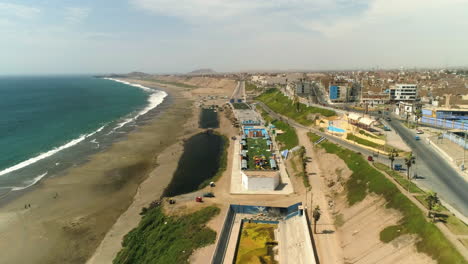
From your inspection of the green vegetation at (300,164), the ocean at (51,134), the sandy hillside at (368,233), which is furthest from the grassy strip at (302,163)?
the ocean at (51,134)

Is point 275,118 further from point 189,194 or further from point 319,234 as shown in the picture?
point 319,234

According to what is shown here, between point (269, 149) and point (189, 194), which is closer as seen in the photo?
point (189, 194)

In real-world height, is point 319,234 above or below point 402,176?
below

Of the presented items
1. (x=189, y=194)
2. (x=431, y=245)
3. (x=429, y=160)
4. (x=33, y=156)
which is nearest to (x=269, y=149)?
(x=189, y=194)

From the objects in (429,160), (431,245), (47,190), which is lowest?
(47,190)

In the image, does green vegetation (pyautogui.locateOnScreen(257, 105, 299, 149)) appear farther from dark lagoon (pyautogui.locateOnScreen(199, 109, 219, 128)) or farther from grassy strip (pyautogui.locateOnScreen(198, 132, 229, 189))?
dark lagoon (pyautogui.locateOnScreen(199, 109, 219, 128))

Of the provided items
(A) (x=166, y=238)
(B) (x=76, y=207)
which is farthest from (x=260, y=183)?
(B) (x=76, y=207)
